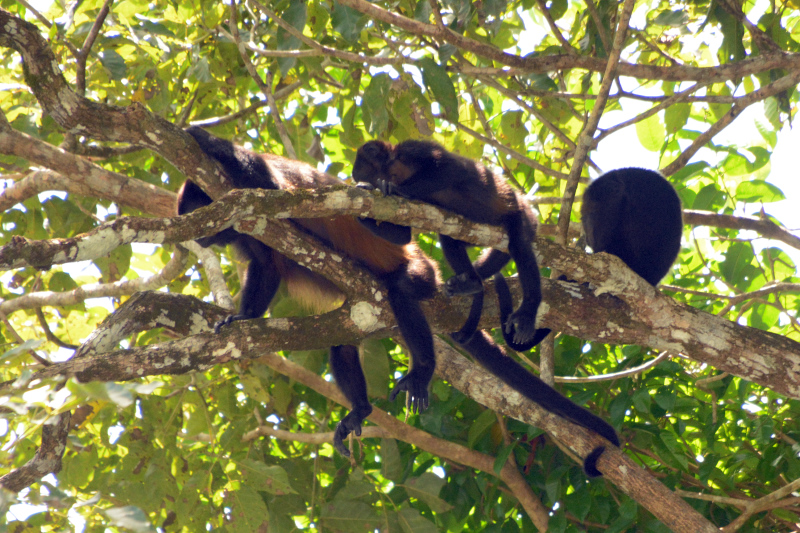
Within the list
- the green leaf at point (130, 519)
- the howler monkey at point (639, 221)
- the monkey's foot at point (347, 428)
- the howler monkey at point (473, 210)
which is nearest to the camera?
the green leaf at point (130, 519)

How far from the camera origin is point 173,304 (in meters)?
2.64

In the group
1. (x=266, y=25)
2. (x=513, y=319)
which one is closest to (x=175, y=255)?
(x=266, y=25)

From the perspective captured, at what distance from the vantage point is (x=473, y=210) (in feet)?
9.14

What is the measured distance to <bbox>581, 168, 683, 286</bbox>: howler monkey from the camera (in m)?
2.99

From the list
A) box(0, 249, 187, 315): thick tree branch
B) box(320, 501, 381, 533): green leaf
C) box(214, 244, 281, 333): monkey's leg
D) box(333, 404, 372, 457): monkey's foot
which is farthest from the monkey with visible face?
box(0, 249, 187, 315): thick tree branch

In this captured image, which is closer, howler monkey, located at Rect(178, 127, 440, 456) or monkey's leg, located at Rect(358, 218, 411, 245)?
monkey's leg, located at Rect(358, 218, 411, 245)

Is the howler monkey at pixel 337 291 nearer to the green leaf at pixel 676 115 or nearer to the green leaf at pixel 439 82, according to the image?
the green leaf at pixel 439 82

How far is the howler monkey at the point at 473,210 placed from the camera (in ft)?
8.60

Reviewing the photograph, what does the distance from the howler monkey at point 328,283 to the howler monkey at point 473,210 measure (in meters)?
0.20

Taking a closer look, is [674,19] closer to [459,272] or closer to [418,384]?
[459,272]

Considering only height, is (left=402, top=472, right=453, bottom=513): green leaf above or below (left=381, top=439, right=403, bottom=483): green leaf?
below

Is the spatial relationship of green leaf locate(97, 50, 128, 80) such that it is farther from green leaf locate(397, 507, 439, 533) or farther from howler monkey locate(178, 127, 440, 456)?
green leaf locate(397, 507, 439, 533)

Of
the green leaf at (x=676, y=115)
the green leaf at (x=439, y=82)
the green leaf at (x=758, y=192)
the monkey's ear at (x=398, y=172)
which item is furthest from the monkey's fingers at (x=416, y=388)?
the green leaf at (x=758, y=192)

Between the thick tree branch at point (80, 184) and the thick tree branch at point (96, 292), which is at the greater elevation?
the thick tree branch at point (80, 184)
